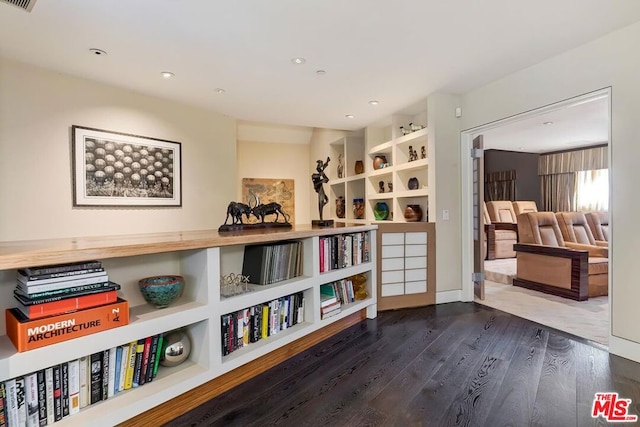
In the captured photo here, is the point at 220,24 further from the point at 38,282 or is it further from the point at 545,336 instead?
the point at 545,336

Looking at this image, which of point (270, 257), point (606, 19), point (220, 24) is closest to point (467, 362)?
point (270, 257)

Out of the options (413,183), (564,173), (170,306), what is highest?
(564,173)

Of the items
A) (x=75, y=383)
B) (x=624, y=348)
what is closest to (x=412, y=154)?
(x=624, y=348)

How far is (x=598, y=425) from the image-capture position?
164cm

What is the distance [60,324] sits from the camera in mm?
1271

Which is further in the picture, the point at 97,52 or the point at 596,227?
the point at 596,227

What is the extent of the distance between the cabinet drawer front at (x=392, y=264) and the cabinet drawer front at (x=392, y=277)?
0.04m

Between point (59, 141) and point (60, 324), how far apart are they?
8.43 feet

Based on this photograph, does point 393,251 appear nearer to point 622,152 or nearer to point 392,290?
point 392,290

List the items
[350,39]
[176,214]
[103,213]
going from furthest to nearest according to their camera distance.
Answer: [176,214], [103,213], [350,39]

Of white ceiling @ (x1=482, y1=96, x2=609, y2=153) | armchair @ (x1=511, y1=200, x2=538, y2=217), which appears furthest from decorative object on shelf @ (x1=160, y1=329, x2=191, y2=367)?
armchair @ (x1=511, y1=200, x2=538, y2=217)

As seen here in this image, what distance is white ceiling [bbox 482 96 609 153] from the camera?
4726 millimetres

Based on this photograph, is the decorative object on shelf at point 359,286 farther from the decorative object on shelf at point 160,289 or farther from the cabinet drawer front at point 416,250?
the decorative object on shelf at point 160,289

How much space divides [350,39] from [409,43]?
472 millimetres
